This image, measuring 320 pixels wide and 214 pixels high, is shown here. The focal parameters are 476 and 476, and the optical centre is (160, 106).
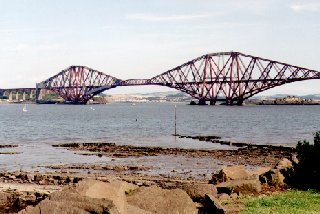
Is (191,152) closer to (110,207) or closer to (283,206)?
(283,206)

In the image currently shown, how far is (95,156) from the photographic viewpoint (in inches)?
1672

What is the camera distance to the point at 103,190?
13227mm

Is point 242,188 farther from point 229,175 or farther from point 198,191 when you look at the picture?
point 229,175

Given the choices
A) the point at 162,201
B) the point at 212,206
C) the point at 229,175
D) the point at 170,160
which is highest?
the point at 162,201

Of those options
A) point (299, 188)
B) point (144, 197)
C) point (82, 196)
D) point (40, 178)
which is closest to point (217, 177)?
point (299, 188)

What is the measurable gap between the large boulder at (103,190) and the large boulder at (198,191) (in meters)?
2.57

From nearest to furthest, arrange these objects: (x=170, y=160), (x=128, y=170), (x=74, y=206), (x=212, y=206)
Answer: (x=74, y=206), (x=212, y=206), (x=128, y=170), (x=170, y=160)

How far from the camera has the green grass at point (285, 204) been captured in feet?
44.9

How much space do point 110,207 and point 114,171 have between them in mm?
21008

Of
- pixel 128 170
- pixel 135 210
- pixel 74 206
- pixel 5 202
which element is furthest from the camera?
pixel 128 170

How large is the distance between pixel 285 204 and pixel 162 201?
3.94m

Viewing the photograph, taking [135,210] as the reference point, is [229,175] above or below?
below

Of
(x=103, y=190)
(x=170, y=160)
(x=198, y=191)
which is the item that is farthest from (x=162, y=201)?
(x=170, y=160)

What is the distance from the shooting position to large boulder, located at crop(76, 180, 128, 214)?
12.6 metres
